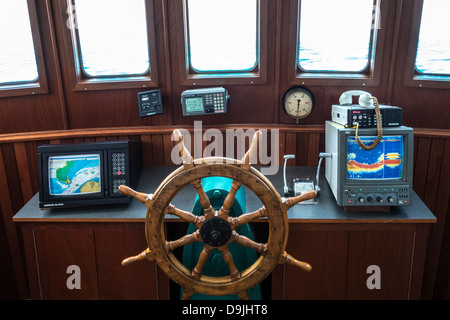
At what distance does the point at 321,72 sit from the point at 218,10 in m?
0.71

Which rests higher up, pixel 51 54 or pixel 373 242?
pixel 51 54

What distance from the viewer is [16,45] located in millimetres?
2152

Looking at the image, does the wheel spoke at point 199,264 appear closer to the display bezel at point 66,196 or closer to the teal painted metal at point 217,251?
the teal painted metal at point 217,251

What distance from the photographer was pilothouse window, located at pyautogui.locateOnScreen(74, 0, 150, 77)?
7.02ft

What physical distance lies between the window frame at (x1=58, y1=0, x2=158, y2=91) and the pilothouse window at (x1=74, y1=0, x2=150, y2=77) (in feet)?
0.08

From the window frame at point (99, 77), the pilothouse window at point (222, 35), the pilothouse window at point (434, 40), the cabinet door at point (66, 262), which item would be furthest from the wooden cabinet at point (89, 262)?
the pilothouse window at point (434, 40)

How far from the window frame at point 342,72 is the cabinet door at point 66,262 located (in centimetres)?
145

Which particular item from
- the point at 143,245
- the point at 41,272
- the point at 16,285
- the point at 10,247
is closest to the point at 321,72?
the point at 143,245

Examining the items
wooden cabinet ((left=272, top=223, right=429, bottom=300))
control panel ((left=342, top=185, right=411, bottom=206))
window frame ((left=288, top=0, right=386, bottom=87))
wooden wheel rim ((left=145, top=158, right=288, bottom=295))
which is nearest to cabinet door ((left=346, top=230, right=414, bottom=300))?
wooden cabinet ((left=272, top=223, right=429, bottom=300))

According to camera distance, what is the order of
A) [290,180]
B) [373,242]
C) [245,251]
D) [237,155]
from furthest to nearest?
[237,155]
[290,180]
[373,242]
[245,251]

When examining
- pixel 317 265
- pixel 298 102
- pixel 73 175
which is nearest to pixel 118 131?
pixel 73 175

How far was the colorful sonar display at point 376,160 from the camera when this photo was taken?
175 cm

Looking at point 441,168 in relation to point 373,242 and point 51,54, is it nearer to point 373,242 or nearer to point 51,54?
point 373,242

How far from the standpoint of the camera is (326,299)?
6.16 ft
